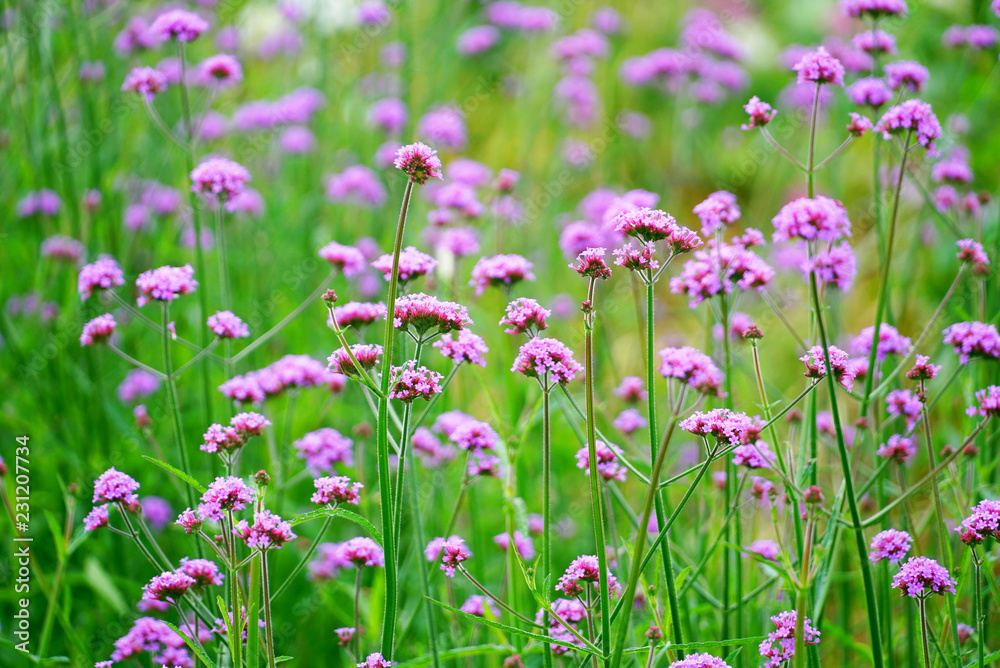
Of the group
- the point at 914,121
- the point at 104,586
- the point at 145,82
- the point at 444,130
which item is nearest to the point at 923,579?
the point at 914,121

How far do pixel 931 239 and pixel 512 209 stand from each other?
Result: 2405 mm

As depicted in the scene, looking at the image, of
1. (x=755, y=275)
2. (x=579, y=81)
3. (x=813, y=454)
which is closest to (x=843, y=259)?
(x=755, y=275)

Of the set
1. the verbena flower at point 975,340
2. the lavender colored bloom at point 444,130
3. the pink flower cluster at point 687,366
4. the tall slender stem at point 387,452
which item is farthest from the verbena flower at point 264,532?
the lavender colored bloom at point 444,130

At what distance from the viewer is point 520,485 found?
2.71 metres

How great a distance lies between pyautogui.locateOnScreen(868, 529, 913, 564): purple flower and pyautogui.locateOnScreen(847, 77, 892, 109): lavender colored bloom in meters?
1.12

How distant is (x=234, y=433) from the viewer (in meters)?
1.61

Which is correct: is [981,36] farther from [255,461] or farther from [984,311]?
[255,461]

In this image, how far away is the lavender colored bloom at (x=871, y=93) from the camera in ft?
6.71

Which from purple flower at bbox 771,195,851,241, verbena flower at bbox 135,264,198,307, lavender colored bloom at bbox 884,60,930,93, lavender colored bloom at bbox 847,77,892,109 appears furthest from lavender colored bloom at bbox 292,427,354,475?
lavender colored bloom at bbox 884,60,930,93

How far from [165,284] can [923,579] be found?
173 cm

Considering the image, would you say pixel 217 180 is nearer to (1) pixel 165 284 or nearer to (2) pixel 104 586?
(1) pixel 165 284

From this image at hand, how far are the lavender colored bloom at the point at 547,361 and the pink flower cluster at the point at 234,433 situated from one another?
0.56 m

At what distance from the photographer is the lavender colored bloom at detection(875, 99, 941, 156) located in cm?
169

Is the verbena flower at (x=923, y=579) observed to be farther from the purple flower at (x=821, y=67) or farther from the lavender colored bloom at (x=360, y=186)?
the lavender colored bloom at (x=360, y=186)
